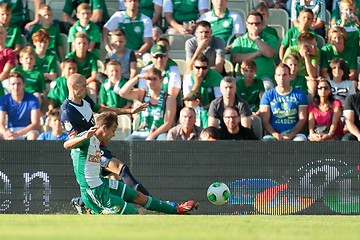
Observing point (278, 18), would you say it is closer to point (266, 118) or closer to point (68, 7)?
point (266, 118)

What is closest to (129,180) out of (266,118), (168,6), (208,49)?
(266,118)

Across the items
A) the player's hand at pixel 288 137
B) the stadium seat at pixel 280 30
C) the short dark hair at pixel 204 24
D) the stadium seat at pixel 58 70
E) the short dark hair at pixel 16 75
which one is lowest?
the player's hand at pixel 288 137

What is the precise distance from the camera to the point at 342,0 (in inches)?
696

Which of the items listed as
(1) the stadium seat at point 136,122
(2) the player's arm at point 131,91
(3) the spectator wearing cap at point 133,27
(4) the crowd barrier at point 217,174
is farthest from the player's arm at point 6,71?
(1) the stadium seat at point 136,122

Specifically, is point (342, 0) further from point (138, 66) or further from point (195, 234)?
point (195, 234)

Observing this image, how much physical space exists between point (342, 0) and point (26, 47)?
5741 mm

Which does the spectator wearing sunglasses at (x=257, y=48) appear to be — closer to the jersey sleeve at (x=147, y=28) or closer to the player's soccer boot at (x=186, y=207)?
the jersey sleeve at (x=147, y=28)

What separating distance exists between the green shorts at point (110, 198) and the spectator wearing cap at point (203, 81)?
3714 millimetres

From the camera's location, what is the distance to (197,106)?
52.0ft

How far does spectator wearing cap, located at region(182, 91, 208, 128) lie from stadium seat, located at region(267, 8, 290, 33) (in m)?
3.26

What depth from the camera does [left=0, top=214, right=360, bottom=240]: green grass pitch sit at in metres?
7.93

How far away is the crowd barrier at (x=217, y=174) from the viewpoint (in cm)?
1478

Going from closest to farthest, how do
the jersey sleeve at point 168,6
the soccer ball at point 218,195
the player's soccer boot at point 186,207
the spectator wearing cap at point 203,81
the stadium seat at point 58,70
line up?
1. the player's soccer boot at point 186,207
2. the soccer ball at point 218,195
3. the spectator wearing cap at point 203,81
4. the stadium seat at point 58,70
5. the jersey sleeve at point 168,6

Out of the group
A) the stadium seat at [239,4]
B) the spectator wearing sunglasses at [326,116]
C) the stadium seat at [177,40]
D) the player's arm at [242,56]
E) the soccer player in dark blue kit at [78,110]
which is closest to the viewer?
the soccer player in dark blue kit at [78,110]
